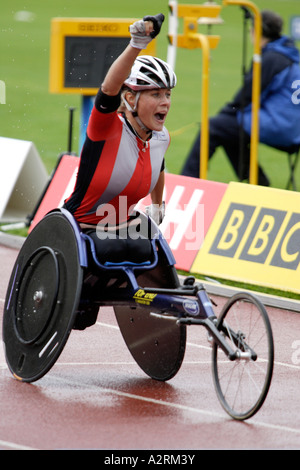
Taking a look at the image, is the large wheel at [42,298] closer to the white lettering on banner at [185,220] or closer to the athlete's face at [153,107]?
the athlete's face at [153,107]

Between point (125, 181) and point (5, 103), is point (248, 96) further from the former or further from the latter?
point (5, 103)

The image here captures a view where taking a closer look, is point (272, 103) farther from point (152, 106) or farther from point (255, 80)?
point (152, 106)

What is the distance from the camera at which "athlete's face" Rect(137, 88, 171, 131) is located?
6.32 metres

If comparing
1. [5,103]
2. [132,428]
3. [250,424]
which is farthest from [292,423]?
[5,103]

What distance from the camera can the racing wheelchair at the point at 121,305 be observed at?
238 inches

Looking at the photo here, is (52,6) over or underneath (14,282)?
underneath

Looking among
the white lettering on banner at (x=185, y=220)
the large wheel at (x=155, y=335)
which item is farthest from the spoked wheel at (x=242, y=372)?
the white lettering on banner at (x=185, y=220)

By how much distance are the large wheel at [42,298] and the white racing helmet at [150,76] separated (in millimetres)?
944

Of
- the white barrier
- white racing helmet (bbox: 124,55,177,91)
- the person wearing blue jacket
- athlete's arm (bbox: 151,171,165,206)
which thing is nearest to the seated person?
white racing helmet (bbox: 124,55,177,91)

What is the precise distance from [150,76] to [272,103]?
698 centimetres

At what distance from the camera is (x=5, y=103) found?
23047 millimetres

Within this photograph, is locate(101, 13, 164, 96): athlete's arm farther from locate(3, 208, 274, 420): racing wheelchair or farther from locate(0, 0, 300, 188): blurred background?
locate(0, 0, 300, 188): blurred background

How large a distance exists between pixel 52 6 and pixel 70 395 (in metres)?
38.3

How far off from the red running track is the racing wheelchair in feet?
0.47
